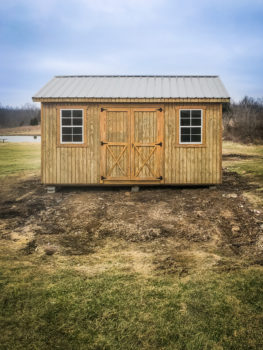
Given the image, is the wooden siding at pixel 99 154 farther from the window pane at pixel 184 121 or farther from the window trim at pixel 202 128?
the window pane at pixel 184 121

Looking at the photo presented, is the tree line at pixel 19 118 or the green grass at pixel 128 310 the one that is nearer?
the green grass at pixel 128 310

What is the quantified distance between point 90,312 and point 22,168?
14739 mm

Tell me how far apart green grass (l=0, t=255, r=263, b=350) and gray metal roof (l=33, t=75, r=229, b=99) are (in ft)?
22.8

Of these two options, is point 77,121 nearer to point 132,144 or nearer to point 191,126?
point 132,144

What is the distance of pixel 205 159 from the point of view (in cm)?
1099

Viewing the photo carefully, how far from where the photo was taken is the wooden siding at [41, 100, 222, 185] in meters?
10.9

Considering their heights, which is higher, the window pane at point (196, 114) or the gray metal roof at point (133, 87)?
the gray metal roof at point (133, 87)

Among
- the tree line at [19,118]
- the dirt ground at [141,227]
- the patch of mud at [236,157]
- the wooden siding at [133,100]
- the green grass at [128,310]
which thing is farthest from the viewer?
the tree line at [19,118]

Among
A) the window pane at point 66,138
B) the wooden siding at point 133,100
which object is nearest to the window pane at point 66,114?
the wooden siding at point 133,100

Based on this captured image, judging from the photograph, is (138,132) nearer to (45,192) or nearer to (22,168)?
(45,192)

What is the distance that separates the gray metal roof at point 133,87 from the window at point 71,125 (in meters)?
0.57

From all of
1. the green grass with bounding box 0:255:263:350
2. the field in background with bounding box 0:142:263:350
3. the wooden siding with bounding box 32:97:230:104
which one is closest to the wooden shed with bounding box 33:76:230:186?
the wooden siding with bounding box 32:97:230:104

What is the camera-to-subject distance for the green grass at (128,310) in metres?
3.60

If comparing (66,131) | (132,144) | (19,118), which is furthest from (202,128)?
(19,118)
